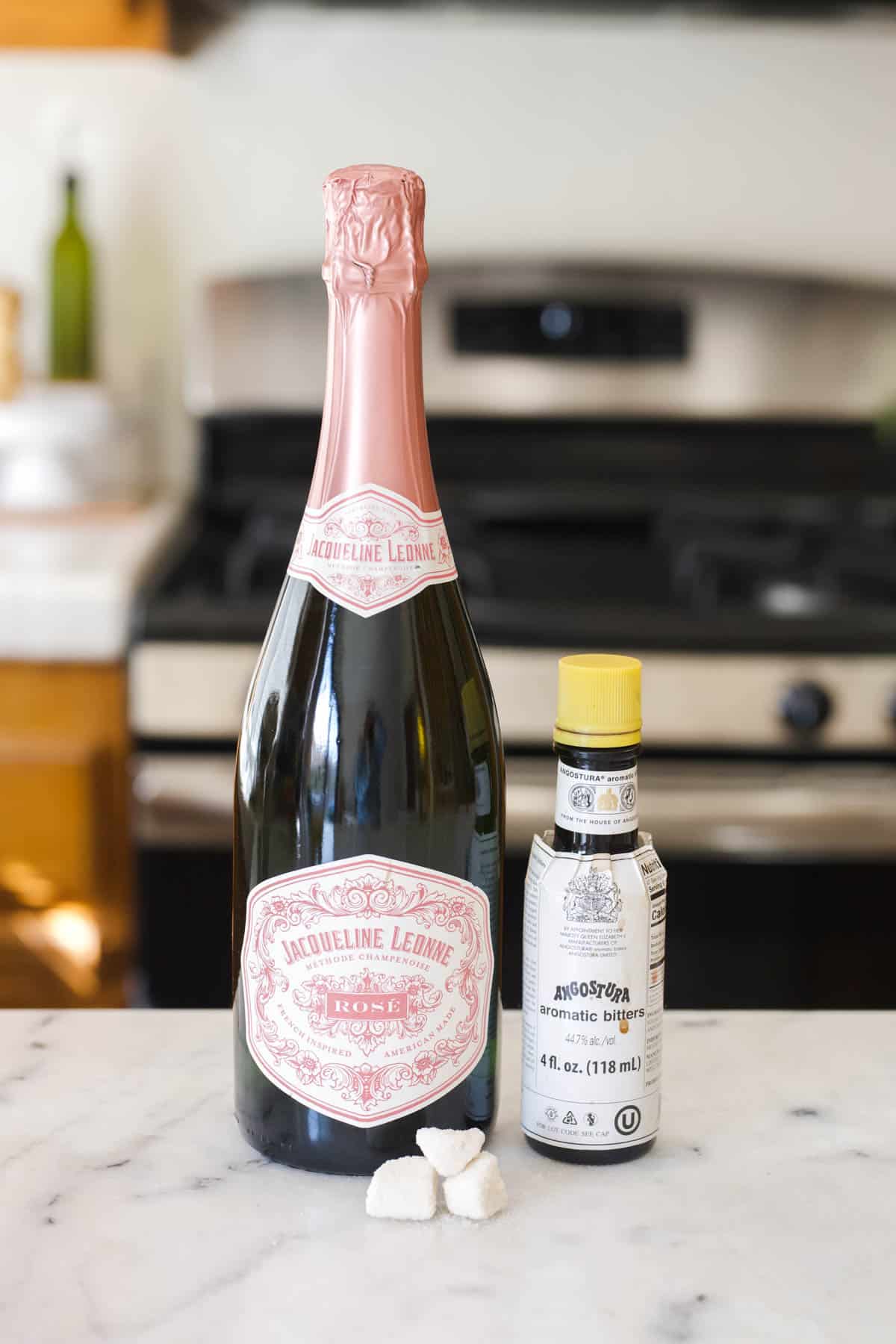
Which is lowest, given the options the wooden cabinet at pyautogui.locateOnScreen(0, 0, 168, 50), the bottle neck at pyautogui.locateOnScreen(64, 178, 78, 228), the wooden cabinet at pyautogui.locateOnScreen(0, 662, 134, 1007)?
the wooden cabinet at pyautogui.locateOnScreen(0, 662, 134, 1007)

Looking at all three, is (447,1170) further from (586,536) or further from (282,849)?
(586,536)

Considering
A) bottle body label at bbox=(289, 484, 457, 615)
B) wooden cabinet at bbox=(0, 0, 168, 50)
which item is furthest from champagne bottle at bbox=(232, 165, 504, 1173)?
wooden cabinet at bbox=(0, 0, 168, 50)

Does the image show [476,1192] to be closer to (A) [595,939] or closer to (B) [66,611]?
(A) [595,939]

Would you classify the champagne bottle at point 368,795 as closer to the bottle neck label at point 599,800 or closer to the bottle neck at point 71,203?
the bottle neck label at point 599,800

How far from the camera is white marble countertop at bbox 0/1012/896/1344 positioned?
0.43 metres

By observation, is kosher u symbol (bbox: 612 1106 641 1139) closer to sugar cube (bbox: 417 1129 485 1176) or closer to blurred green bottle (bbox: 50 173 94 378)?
sugar cube (bbox: 417 1129 485 1176)

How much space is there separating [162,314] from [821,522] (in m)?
0.88

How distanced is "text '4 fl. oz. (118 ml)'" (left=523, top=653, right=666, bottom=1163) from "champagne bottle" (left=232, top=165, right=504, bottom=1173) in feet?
0.09

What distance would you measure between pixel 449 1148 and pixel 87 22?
1552 mm

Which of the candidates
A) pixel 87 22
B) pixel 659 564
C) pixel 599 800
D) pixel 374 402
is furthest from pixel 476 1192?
pixel 87 22

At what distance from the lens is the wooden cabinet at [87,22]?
5.57 ft

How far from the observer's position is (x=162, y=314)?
6.47 ft

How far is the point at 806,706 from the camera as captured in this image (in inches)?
52.9

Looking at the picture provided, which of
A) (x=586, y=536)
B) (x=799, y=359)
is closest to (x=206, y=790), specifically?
(x=586, y=536)
